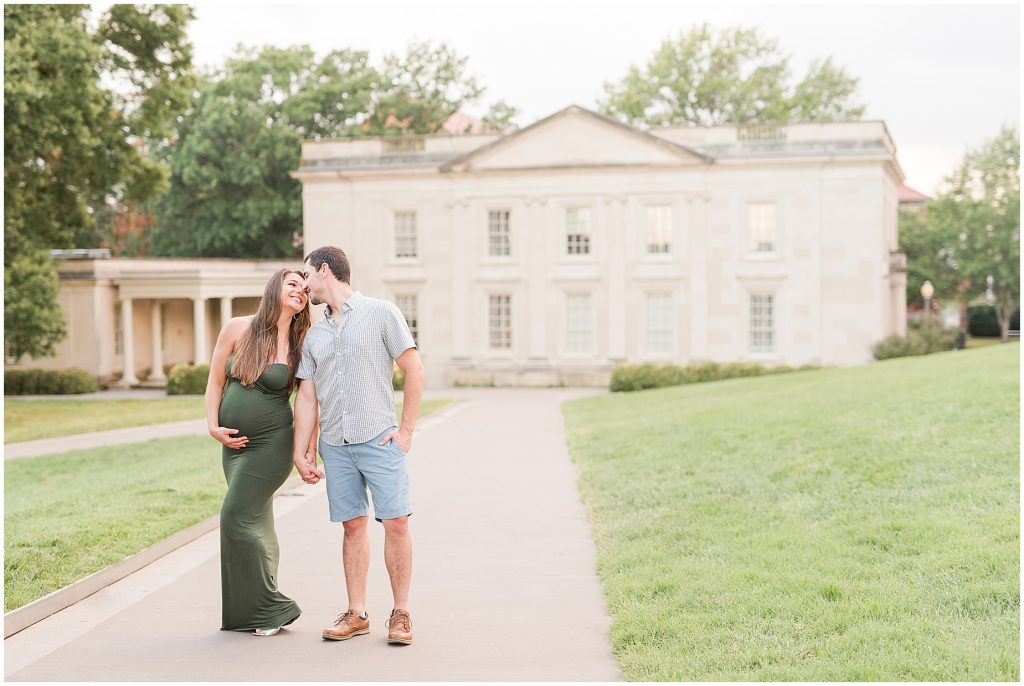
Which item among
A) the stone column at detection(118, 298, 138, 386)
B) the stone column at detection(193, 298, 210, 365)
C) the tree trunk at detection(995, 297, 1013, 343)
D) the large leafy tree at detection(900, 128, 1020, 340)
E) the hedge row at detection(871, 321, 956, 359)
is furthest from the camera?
the tree trunk at detection(995, 297, 1013, 343)

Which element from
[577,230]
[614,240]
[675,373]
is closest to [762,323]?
[675,373]

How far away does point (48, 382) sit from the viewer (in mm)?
37562

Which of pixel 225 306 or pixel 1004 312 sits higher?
pixel 225 306

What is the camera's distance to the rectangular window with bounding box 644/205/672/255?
3762cm

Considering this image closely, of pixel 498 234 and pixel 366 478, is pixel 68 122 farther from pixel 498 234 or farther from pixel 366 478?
pixel 366 478

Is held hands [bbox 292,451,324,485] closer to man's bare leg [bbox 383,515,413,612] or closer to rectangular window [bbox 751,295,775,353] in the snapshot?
man's bare leg [bbox 383,515,413,612]

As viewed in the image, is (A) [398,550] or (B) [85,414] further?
(B) [85,414]

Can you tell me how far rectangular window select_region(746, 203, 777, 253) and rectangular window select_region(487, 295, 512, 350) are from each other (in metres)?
9.13

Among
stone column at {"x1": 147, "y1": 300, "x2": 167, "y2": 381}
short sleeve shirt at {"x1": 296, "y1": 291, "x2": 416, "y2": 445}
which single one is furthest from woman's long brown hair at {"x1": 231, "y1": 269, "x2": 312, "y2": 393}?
stone column at {"x1": 147, "y1": 300, "x2": 167, "y2": 381}

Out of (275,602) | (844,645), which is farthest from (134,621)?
(844,645)

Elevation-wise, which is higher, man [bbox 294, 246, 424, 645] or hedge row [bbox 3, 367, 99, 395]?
man [bbox 294, 246, 424, 645]

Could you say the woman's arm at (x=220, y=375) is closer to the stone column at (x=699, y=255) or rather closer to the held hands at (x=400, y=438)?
the held hands at (x=400, y=438)

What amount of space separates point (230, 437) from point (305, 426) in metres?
0.44

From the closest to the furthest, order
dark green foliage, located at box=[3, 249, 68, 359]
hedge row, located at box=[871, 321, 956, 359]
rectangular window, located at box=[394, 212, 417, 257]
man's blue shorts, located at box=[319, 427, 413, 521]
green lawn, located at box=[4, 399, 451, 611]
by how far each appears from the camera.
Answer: man's blue shorts, located at box=[319, 427, 413, 521]
green lawn, located at box=[4, 399, 451, 611]
dark green foliage, located at box=[3, 249, 68, 359]
hedge row, located at box=[871, 321, 956, 359]
rectangular window, located at box=[394, 212, 417, 257]
